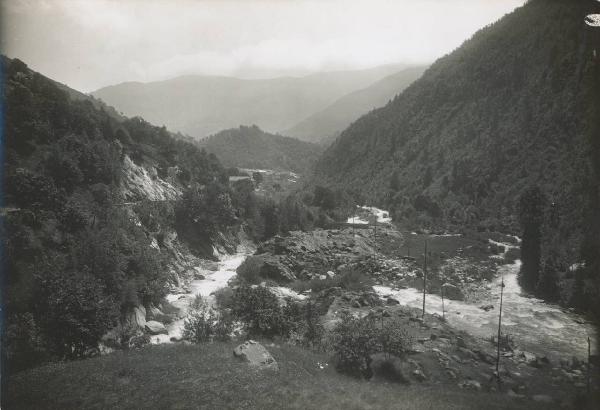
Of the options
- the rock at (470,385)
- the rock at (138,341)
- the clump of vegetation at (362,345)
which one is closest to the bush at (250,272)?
the rock at (138,341)

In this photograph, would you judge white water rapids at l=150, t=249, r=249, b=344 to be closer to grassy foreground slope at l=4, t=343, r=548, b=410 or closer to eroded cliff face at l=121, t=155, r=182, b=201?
grassy foreground slope at l=4, t=343, r=548, b=410

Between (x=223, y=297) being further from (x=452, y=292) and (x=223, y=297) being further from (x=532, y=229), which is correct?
(x=532, y=229)

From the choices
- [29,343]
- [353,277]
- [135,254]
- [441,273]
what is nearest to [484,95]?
[441,273]

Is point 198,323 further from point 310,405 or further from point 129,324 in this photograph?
point 310,405

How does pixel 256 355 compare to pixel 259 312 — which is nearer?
pixel 256 355

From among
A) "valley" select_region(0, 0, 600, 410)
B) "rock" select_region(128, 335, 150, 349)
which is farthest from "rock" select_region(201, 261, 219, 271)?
"rock" select_region(128, 335, 150, 349)

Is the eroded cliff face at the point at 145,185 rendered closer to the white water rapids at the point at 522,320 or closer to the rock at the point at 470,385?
the white water rapids at the point at 522,320

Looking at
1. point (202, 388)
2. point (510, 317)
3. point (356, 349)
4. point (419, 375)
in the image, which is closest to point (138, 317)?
point (202, 388)
